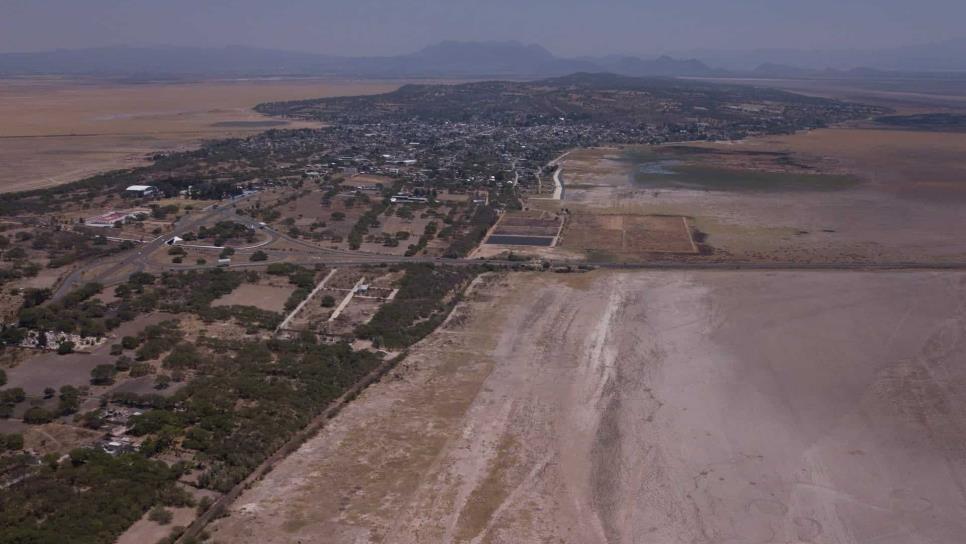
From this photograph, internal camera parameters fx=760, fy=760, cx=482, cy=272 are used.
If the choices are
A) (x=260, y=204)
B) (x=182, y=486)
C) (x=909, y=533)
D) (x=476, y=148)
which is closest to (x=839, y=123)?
(x=476, y=148)

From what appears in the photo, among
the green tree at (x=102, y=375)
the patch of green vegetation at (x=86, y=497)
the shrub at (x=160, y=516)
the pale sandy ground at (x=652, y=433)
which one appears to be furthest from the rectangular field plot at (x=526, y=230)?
the shrub at (x=160, y=516)

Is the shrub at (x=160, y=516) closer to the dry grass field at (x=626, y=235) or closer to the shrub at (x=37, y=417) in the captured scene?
the shrub at (x=37, y=417)

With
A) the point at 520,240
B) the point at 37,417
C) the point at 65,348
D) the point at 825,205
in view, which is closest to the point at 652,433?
the point at 37,417

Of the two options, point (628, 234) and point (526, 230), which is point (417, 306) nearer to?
point (526, 230)

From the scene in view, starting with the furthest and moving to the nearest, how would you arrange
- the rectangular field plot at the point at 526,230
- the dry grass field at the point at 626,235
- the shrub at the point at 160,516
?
the rectangular field plot at the point at 526,230 → the dry grass field at the point at 626,235 → the shrub at the point at 160,516

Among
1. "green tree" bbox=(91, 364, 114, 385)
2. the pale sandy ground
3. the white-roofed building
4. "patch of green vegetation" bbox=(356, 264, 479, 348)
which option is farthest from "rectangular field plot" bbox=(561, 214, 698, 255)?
the white-roofed building

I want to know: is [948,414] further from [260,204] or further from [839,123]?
[839,123]
